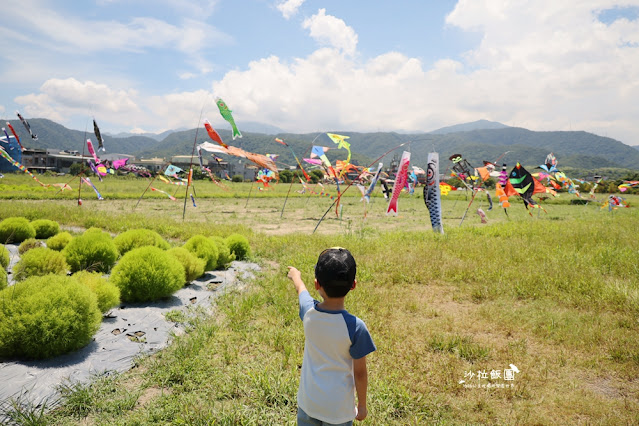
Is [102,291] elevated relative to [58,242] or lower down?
elevated

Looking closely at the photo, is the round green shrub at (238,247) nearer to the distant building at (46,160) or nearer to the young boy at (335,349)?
the young boy at (335,349)

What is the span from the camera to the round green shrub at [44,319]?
332cm

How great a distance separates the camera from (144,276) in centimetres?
510

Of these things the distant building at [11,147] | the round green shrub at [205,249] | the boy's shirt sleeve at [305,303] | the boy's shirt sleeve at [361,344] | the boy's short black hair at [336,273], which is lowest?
the round green shrub at [205,249]

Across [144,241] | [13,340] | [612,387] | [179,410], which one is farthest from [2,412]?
[612,387]

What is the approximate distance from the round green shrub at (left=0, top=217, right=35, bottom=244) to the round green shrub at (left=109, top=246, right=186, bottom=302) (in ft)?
17.6

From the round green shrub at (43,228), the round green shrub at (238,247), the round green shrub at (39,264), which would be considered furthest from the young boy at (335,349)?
the round green shrub at (43,228)

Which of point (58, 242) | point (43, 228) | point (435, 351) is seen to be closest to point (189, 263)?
point (58, 242)

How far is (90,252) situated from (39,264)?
0.85 meters

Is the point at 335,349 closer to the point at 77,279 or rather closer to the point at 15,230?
the point at 77,279

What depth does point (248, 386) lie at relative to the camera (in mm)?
3322

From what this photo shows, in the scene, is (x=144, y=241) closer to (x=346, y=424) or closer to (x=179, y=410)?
(x=179, y=410)

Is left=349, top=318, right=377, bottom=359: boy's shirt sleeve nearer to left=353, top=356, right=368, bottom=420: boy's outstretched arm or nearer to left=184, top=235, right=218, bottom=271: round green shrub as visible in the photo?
left=353, top=356, right=368, bottom=420: boy's outstretched arm

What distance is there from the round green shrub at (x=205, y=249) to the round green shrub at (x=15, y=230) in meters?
4.97
